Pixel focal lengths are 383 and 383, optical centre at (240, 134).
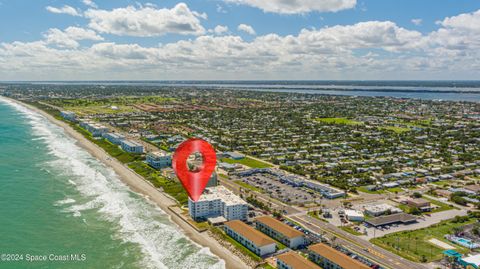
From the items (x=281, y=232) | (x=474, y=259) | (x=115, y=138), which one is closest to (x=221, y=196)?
(x=281, y=232)

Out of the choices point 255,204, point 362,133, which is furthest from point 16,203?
point 362,133

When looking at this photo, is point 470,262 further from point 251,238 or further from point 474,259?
point 251,238

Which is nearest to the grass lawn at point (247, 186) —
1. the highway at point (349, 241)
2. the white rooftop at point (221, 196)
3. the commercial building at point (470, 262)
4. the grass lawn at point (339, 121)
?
the highway at point (349, 241)

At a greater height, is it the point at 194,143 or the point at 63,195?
the point at 194,143

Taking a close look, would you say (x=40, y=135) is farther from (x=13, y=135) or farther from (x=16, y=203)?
A: (x=16, y=203)

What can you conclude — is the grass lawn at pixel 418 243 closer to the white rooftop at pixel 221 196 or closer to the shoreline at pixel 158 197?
the shoreline at pixel 158 197

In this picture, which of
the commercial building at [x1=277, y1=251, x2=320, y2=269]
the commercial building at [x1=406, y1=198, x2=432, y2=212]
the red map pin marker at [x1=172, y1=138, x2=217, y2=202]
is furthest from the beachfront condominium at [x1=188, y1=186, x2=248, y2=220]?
the commercial building at [x1=406, y1=198, x2=432, y2=212]

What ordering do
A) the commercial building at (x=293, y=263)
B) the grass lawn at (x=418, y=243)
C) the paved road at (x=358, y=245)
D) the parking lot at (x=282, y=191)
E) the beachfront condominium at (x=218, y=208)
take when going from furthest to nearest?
the parking lot at (x=282, y=191) → the beachfront condominium at (x=218, y=208) → the grass lawn at (x=418, y=243) → the paved road at (x=358, y=245) → the commercial building at (x=293, y=263)
